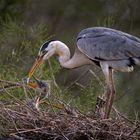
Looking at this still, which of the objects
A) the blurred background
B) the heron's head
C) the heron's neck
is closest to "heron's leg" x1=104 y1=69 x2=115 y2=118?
the blurred background

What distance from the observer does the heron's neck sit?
11.3m

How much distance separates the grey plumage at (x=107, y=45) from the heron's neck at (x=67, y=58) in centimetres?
18

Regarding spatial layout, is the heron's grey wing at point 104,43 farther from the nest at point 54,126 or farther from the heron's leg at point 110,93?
the nest at point 54,126

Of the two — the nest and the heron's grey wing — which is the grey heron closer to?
the heron's grey wing

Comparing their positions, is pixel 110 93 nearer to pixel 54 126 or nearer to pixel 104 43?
pixel 104 43

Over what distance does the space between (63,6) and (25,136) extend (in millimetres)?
8801

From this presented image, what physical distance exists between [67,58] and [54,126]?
1853 millimetres

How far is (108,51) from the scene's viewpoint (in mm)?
11133

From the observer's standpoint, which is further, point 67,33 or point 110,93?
point 67,33

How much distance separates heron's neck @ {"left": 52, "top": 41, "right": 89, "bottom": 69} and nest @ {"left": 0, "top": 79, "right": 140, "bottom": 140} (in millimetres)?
1467

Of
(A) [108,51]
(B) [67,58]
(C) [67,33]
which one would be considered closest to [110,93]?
(A) [108,51]

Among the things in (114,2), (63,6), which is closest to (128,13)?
(114,2)

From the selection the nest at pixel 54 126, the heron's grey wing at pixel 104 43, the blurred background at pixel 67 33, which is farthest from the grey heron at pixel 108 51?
the nest at pixel 54 126

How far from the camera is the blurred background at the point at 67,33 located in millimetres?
12042
